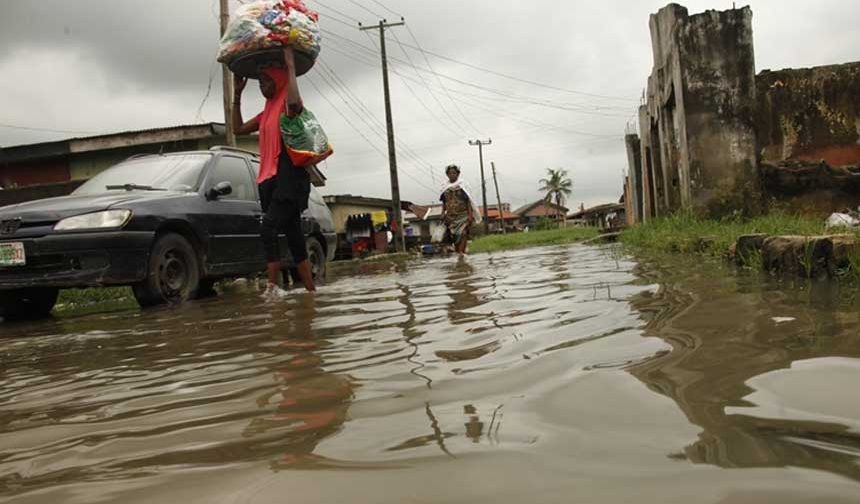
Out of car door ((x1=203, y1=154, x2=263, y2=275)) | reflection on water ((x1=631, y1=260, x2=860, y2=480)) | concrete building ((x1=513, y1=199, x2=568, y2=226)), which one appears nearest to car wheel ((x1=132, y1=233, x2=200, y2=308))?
car door ((x1=203, y1=154, x2=263, y2=275))

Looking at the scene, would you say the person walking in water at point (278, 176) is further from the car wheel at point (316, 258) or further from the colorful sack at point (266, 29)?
the car wheel at point (316, 258)

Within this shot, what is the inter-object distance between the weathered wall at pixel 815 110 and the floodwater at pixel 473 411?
7.12 metres

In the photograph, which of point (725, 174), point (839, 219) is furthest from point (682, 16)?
point (839, 219)

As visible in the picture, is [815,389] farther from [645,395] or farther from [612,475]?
[612,475]

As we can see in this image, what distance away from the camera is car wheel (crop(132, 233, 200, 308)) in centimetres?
488

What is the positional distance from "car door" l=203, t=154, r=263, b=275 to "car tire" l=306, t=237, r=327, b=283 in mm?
1077

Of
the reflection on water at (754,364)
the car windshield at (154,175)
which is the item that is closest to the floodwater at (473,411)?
the reflection on water at (754,364)

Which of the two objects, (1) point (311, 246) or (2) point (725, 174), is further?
(2) point (725, 174)

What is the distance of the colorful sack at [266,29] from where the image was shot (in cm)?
436

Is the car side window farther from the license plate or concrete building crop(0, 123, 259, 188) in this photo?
concrete building crop(0, 123, 259, 188)

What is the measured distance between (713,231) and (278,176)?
14.6ft

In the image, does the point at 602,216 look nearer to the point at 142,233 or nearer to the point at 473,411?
the point at 142,233

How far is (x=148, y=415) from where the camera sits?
152cm

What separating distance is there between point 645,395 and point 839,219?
6.36 meters
